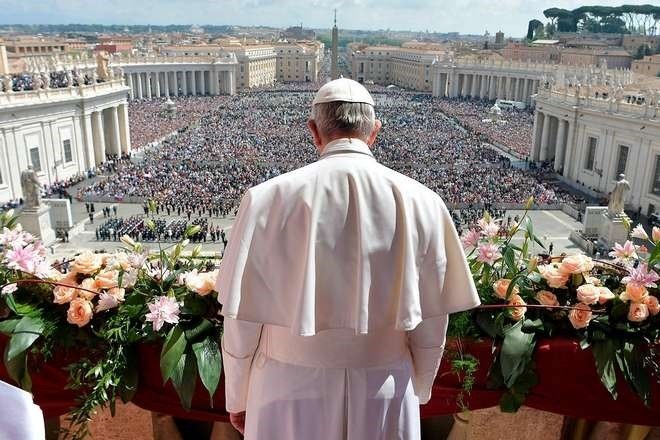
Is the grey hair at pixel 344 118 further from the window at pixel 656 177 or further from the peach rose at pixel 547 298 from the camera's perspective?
the window at pixel 656 177

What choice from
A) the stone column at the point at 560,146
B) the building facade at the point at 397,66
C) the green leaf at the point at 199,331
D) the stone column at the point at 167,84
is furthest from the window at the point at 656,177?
the building facade at the point at 397,66

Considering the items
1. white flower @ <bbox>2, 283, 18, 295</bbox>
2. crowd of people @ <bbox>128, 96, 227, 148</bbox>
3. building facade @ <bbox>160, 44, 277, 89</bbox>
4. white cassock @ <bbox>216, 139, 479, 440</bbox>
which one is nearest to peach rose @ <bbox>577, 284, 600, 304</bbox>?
white cassock @ <bbox>216, 139, 479, 440</bbox>

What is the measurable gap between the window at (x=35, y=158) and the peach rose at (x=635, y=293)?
3367 centimetres

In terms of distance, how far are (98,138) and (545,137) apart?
31439mm

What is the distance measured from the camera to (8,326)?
11.2 feet

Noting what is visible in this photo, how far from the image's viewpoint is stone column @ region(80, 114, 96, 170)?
1444 inches

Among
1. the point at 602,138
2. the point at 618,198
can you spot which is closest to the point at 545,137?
the point at 602,138

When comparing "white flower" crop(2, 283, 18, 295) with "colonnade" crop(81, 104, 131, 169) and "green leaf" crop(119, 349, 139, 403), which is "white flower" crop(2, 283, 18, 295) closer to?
"green leaf" crop(119, 349, 139, 403)

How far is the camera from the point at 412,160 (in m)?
37.2

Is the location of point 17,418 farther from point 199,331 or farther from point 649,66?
point 649,66

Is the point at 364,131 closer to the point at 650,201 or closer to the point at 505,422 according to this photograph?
the point at 505,422

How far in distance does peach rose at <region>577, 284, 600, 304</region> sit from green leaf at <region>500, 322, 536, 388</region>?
1.22 feet

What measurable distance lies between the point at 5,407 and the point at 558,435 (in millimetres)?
3764

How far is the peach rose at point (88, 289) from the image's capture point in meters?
3.46
